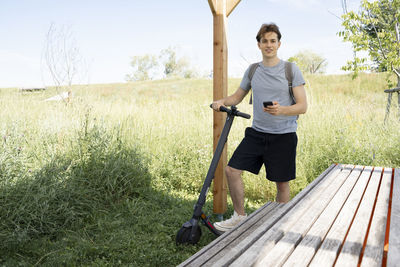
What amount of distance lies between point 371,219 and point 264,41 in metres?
1.62

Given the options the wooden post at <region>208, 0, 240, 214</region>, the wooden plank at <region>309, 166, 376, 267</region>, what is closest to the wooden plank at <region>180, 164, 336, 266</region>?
the wooden plank at <region>309, 166, 376, 267</region>

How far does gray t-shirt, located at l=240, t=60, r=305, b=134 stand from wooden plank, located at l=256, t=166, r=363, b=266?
677 millimetres

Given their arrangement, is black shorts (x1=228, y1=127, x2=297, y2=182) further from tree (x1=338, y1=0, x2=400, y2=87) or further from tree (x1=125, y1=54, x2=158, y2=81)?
tree (x1=125, y1=54, x2=158, y2=81)

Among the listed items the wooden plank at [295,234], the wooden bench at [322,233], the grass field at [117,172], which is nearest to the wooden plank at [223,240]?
the wooden bench at [322,233]

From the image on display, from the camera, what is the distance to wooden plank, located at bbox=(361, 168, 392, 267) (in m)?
1.38

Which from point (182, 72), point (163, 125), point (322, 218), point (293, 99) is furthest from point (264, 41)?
point (182, 72)

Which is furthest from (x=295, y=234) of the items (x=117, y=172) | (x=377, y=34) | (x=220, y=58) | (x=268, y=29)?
(x=377, y=34)

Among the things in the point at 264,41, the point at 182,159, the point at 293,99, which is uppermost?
the point at 264,41

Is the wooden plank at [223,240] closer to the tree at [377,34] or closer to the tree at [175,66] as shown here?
the tree at [377,34]

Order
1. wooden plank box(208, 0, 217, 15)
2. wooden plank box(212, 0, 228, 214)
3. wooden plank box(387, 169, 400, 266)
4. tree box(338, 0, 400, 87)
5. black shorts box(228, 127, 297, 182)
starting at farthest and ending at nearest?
tree box(338, 0, 400, 87), wooden plank box(212, 0, 228, 214), wooden plank box(208, 0, 217, 15), black shorts box(228, 127, 297, 182), wooden plank box(387, 169, 400, 266)

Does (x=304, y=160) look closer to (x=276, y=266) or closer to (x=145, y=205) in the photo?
(x=145, y=205)

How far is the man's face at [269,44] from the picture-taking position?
2852mm

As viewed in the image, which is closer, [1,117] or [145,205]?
[145,205]

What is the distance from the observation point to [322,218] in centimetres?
190
